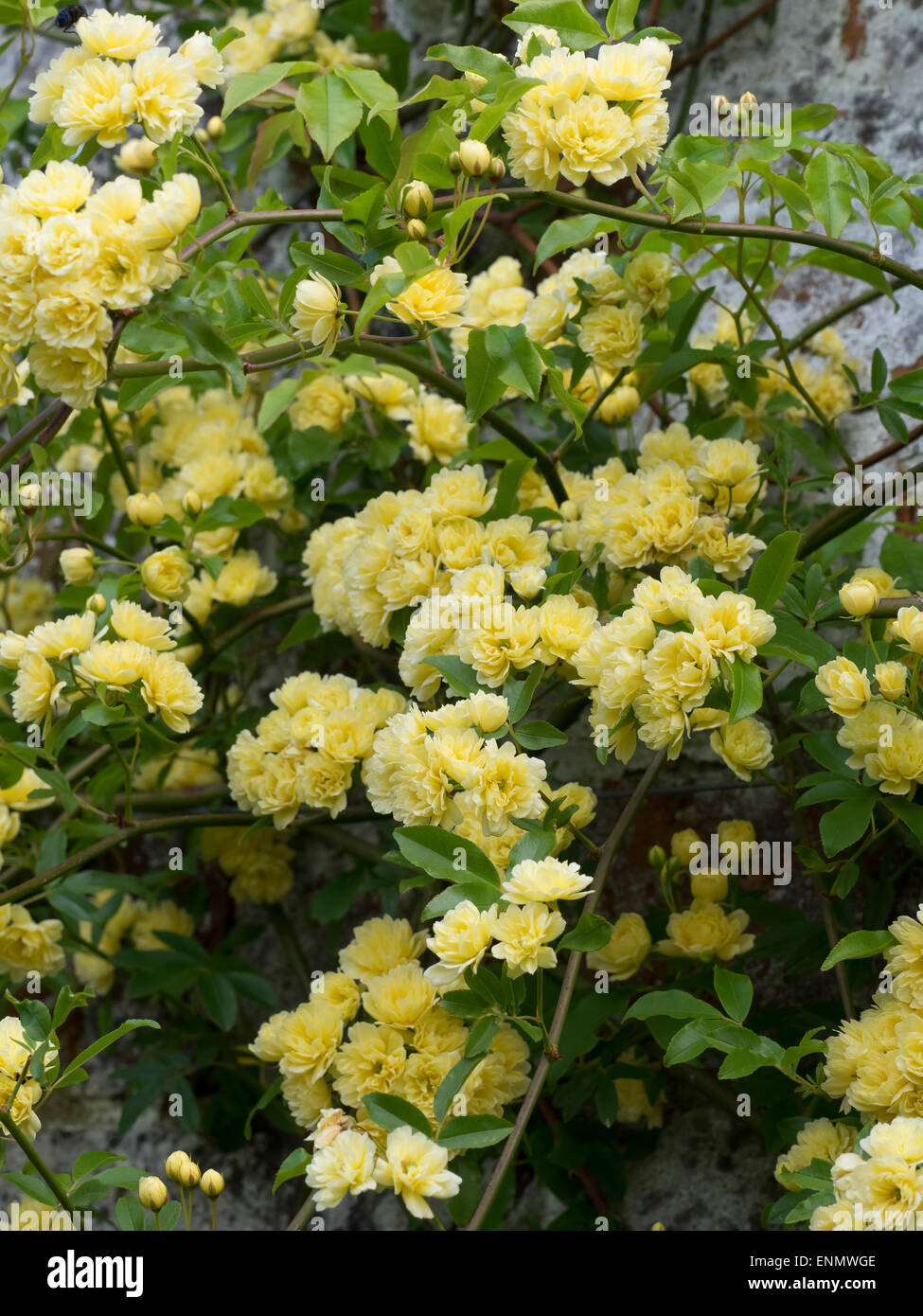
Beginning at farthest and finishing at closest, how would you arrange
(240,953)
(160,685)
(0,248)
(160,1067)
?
(240,953) < (160,1067) < (160,685) < (0,248)

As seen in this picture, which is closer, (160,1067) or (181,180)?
(181,180)

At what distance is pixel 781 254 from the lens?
1256 mm

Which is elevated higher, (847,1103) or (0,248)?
(0,248)

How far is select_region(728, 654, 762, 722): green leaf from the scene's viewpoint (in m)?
0.87

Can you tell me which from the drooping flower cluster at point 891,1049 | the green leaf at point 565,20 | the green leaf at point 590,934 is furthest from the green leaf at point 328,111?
the drooping flower cluster at point 891,1049

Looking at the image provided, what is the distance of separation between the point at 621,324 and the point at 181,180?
18.9 inches

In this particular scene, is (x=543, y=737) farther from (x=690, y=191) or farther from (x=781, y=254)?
(x=781, y=254)

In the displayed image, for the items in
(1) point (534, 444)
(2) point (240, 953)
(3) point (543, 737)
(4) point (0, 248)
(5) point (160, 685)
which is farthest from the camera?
(2) point (240, 953)

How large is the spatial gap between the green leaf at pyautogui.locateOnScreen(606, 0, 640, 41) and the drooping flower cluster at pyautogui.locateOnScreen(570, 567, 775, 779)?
0.45 metres

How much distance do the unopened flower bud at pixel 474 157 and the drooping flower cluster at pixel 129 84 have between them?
205mm

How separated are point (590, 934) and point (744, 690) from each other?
0.21 metres

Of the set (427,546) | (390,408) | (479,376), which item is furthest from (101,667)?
(390,408)

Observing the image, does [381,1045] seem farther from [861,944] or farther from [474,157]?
[474,157]

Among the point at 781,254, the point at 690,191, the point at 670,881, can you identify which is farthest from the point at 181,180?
the point at 670,881
